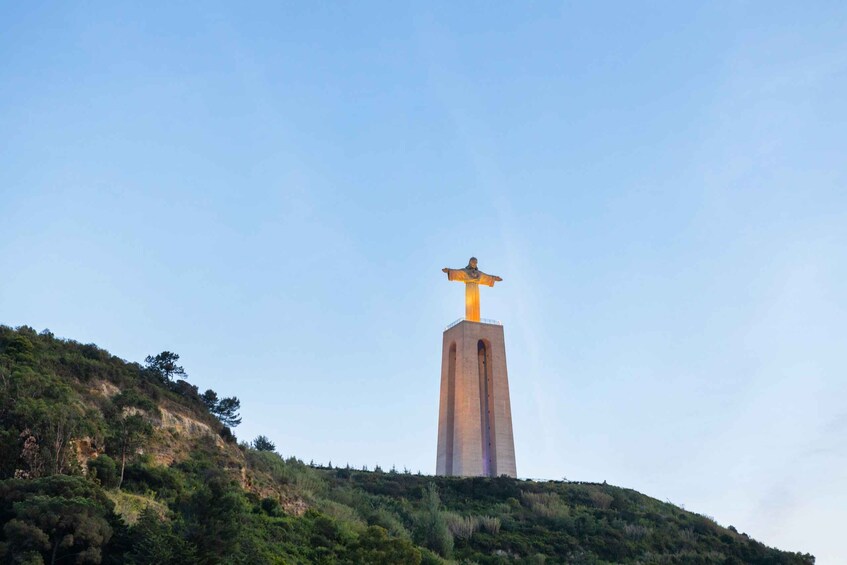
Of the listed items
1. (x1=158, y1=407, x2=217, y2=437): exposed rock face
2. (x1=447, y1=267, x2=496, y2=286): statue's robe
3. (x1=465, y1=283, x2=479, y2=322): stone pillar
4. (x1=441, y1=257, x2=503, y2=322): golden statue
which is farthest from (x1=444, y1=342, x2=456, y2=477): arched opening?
(x1=158, y1=407, x2=217, y2=437): exposed rock face

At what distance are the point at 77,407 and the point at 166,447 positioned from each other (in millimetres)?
3413

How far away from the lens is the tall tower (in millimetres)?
50719

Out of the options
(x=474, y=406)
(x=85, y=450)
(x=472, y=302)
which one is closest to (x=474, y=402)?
(x=474, y=406)

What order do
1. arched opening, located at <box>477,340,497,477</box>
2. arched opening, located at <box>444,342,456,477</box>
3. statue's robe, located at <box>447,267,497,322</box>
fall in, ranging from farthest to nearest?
1. statue's robe, located at <box>447,267,497,322</box>
2. arched opening, located at <box>444,342,456,477</box>
3. arched opening, located at <box>477,340,497,477</box>

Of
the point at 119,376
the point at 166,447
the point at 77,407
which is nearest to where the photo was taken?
the point at 77,407

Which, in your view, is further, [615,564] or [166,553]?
[615,564]

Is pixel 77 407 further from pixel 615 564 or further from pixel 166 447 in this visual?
pixel 615 564

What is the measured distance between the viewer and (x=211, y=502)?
61.9ft

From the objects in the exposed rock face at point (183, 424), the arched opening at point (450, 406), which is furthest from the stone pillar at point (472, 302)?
the exposed rock face at point (183, 424)

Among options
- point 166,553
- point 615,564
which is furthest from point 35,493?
point 615,564

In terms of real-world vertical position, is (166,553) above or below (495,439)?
below

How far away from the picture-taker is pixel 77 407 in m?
23.7

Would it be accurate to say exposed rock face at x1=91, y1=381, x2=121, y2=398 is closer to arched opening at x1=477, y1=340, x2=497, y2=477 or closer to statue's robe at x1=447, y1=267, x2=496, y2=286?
arched opening at x1=477, y1=340, x2=497, y2=477

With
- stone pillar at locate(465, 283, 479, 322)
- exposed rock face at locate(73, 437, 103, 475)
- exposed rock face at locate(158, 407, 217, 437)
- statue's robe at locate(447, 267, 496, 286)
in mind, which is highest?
statue's robe at locate(447, 267, 496, 286)
